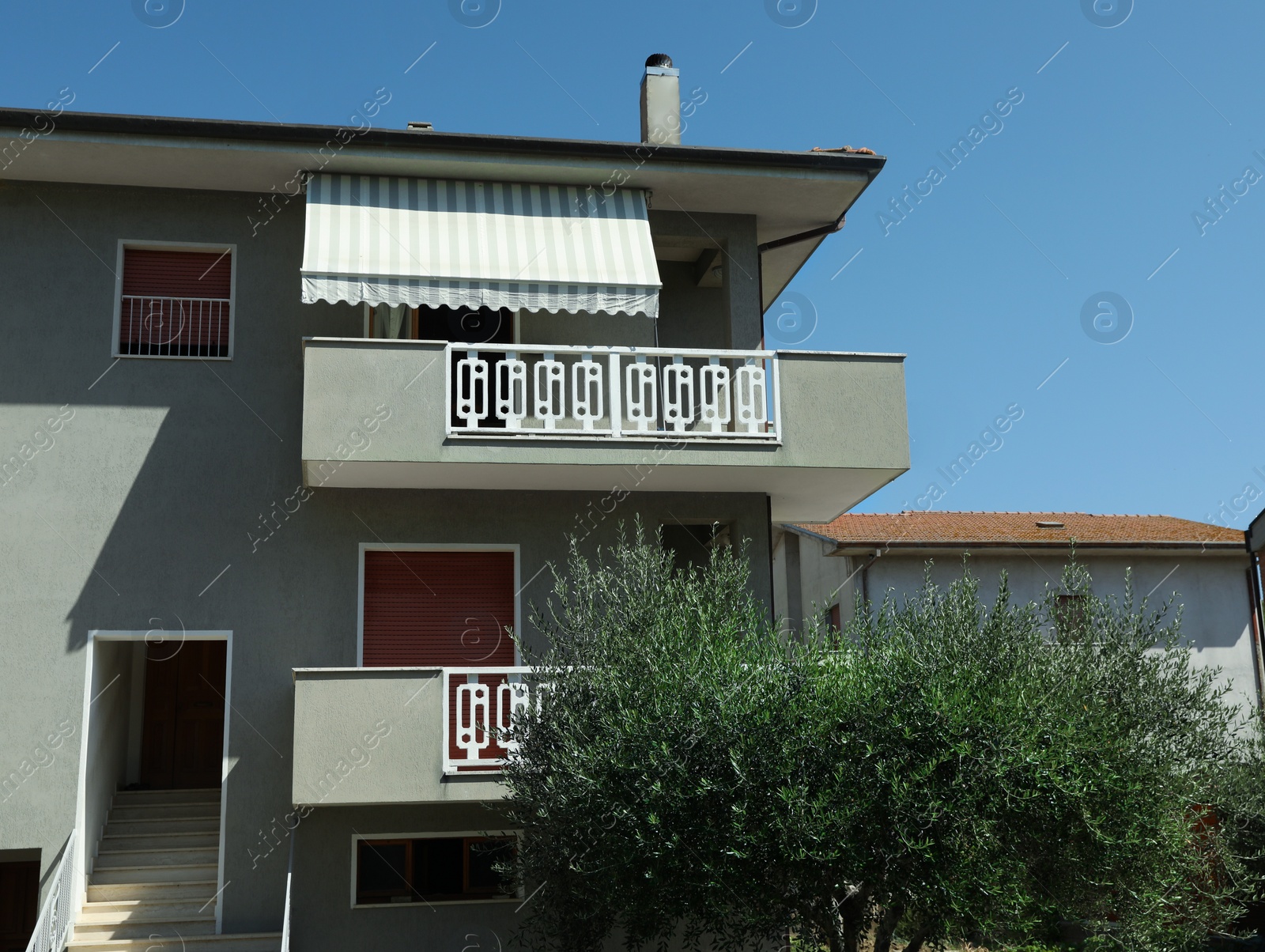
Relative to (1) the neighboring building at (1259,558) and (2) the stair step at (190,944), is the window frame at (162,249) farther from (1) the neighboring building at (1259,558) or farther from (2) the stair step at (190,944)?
(1) the neighboring building at (1259,558)

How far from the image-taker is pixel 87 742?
50.1 ft

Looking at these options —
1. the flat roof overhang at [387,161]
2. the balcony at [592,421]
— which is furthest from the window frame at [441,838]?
the flat roof overhang at [387,161]

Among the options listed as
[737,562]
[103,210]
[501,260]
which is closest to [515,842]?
[737,562]

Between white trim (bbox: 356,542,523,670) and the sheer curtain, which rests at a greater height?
the sheer curtain

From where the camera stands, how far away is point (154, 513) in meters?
15.9

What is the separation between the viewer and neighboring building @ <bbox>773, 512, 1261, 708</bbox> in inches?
1088

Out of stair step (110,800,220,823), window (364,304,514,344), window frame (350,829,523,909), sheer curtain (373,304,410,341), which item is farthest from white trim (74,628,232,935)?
window (364,304,514,344)

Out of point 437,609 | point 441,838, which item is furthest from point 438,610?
point 441,838

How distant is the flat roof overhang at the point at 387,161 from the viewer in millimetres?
15477

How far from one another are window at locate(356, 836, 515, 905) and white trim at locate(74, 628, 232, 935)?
1.60 meters

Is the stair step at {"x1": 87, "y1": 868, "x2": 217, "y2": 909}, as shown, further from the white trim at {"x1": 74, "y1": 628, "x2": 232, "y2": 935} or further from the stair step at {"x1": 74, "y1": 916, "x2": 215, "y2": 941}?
the stair step at {"x1": 74, "y1": 916, "x2": 215, "y2": 941}

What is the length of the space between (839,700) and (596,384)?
22.2 ft

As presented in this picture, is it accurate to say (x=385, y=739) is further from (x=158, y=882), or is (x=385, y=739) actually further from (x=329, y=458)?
(x=158, y=882)

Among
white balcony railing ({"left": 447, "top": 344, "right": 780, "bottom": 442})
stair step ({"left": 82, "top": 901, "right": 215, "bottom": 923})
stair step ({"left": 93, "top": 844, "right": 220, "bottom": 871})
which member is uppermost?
white balcony railing ({"left": 447, "top": 344, "right": 780, "bottom": 442})
